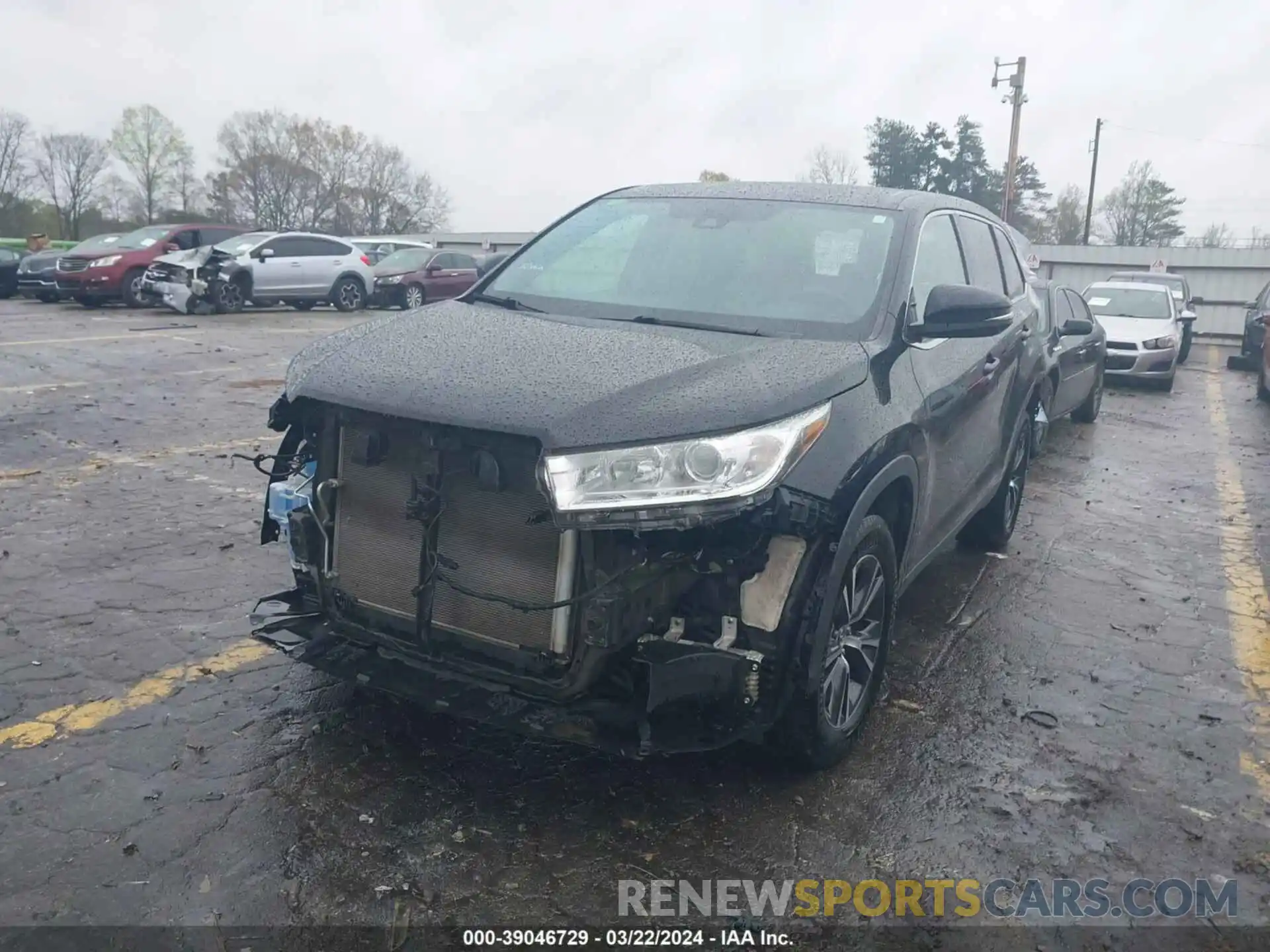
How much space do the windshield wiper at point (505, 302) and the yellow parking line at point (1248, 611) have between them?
307 cm

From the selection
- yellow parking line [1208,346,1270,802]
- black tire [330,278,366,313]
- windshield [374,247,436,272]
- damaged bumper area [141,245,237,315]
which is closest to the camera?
yellow parking line [1208,346,1270,802]

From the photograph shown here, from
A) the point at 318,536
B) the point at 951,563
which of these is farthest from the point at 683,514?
the point at 951,563

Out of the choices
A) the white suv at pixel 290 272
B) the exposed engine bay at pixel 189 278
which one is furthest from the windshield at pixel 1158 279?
the exposed engine bay at pixel 189 278

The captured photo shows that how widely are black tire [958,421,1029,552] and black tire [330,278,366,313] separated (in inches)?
685

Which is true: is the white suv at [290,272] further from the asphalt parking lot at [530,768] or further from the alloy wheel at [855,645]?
the alloy wheel at [855,645]

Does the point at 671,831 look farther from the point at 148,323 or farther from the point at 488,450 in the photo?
the point at 148,323

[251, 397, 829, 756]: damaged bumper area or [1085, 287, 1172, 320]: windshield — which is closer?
[251, 397, 829, 756]: damaged bumper area

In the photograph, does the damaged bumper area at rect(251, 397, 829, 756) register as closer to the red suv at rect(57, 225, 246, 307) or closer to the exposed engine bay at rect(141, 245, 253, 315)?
the exposed engine bay at rect(141, 245, 253, 315)

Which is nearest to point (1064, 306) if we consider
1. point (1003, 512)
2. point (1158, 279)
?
point (1003, 512)

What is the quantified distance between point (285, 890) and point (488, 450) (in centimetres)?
127

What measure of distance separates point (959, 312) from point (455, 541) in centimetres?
194

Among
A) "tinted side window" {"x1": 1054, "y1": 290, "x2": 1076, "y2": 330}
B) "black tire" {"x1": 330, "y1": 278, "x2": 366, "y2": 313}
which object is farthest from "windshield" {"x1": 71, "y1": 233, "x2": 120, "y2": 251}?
"tinted side window" {"x1": 1054, "y1": 290, "x2": 1076, "y2": 330}

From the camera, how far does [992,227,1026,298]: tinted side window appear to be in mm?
5527

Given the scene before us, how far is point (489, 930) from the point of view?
8.18 feet
